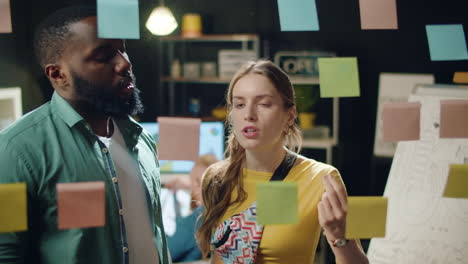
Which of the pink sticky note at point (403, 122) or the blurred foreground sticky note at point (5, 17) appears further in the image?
the pink sticky note at point (403, 122)

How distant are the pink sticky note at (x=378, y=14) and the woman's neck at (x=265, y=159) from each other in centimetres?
42

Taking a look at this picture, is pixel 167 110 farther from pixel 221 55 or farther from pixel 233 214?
pixel 233 214

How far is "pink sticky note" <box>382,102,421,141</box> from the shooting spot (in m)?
1.30

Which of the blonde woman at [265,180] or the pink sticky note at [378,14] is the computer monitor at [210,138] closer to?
the blonde woman at [265,180]

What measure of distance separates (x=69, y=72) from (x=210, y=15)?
4662 mm

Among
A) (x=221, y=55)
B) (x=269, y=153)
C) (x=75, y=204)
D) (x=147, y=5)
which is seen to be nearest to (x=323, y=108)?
(x=221, y=55)

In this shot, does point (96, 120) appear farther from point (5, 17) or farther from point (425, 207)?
point (425, 207)

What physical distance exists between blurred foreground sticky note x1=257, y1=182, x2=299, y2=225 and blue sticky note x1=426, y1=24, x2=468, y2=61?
56 centimetres

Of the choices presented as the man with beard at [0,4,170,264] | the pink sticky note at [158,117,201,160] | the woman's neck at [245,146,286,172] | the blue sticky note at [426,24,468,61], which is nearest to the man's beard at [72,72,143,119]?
the man with beard at [0,4,170,264]

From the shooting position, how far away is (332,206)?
47.6 inches

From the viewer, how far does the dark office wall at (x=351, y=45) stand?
4.76m

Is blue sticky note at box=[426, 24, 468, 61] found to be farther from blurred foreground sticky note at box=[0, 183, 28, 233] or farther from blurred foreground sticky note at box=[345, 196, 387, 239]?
blurred foreground sticky note at box=[0, 183, 28, 233]

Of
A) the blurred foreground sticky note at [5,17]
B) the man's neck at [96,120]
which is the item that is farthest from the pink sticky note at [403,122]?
the blurred foreground sticky note at [5,17]

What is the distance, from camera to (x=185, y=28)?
551 centimetres
